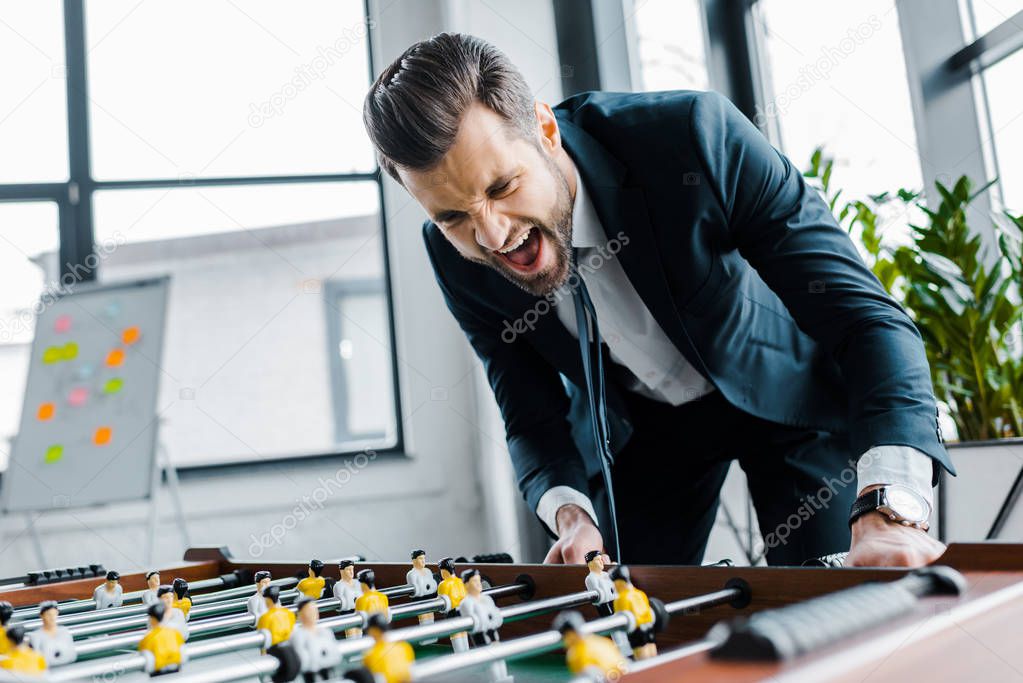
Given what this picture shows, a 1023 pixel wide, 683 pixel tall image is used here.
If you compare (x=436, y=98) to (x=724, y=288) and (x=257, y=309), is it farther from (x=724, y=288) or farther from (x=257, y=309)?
(x=257, y=309)

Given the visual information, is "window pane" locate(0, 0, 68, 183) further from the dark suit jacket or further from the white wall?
the dark suit jacket

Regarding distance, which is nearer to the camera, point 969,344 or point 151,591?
point 151,591

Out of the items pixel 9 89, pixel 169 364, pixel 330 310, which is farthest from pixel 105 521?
pixel 9 89

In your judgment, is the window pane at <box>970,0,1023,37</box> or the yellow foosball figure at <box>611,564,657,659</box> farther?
the window pane at <box>970,0,1023,37</box>

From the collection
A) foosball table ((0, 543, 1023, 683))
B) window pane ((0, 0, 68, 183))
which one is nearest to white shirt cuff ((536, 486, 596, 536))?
foosball table ((0, 543, 1023, 683))

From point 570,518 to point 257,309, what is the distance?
2960 millimetres

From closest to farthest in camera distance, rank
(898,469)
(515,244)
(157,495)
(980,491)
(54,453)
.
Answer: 1. (898,469)
2. (515,244)
3. (980,491)
4. (54,453)
5. (157,495)

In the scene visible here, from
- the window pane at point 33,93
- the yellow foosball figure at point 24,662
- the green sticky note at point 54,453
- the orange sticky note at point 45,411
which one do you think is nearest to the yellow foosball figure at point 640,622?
the yellow foosball figure at point 24,662

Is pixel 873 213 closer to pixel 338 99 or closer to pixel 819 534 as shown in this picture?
pixel 819 534

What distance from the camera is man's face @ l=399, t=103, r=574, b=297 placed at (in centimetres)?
137

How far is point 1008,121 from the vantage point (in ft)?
8.16

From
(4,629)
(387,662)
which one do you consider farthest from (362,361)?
(387,662)

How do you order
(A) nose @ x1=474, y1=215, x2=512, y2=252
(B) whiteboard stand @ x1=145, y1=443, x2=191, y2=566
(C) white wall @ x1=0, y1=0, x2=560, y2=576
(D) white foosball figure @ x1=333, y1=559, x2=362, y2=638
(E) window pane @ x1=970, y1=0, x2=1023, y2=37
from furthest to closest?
(C) white wall @ x1=0, y1=0, x2=560, y2=576, (B) whiteboard stand @ x1=145, y1=443, x2=191, y2=566, (E) window pane @ x1=970, y1=0, x2=1023, y2=37, (A) nose @ x1=474, y1=215, x2=512, y2=252, (D) white foosball figure @ x1=333, y1=559, x2=362, y2=638

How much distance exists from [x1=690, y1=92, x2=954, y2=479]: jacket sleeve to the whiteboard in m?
2.52
